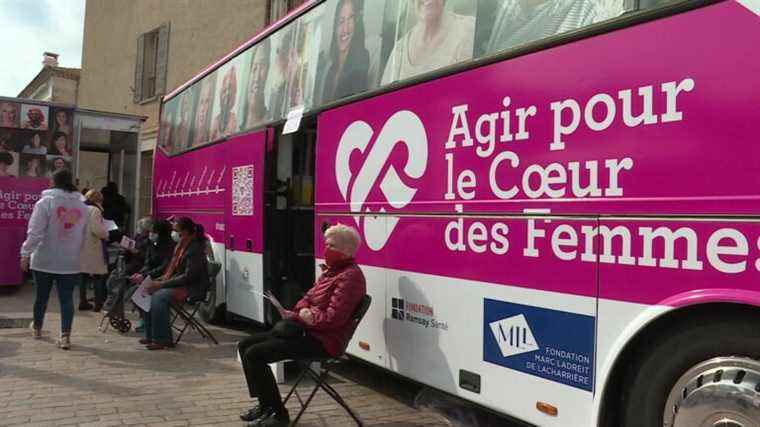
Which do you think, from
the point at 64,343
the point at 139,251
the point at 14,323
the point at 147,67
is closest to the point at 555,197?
the point at 64,343

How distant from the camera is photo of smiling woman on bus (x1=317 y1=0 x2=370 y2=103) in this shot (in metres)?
5.00

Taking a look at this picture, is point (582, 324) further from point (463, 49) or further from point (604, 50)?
point (463, 49)

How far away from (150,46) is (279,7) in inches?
314

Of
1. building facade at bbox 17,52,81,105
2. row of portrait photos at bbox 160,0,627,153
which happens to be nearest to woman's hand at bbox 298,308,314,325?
row of portrait photos at bbox 160,0,627,153

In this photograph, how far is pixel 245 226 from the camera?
7.15 metres

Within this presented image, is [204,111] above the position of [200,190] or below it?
above

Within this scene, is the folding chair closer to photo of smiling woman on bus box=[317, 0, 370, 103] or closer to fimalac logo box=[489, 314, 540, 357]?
photo of smiling woman on bus box=[317, 0, 370, 103]

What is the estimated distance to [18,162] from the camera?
35.4 feet

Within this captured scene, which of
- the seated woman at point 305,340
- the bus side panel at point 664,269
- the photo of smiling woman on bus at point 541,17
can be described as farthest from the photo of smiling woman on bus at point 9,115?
the bus side panel at point 664,269

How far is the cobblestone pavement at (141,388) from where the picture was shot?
178 inches

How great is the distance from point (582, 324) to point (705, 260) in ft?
2.30

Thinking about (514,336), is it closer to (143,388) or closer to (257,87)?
(143,388)

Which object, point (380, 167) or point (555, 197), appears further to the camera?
point (380, 167)

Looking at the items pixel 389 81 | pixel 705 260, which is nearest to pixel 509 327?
pixel 705 260
